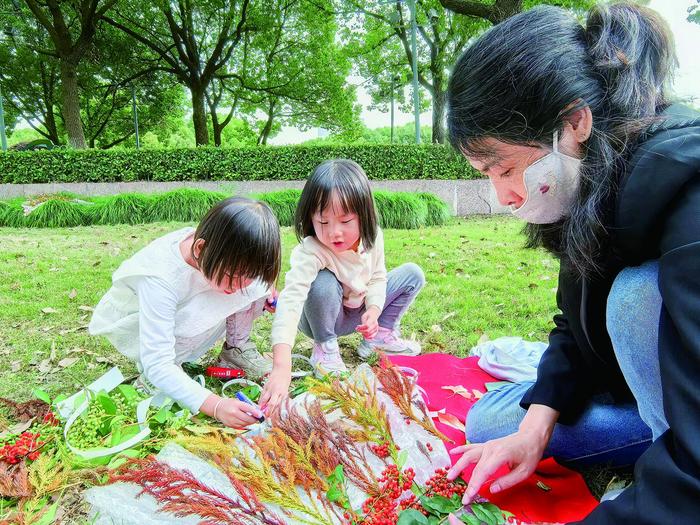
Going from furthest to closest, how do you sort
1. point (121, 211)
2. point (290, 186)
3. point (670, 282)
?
point (290, 186) → point (121, 211) → point (670, 282)

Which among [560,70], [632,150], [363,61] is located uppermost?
[363,61]

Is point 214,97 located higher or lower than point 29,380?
higher

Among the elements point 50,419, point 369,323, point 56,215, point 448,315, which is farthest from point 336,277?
point 56,215

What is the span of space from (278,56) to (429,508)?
21.1 m

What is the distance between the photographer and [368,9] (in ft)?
69.7

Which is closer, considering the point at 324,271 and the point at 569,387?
the point at 569,387

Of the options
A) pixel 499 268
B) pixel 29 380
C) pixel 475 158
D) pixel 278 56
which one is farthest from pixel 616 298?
pixel 278 56

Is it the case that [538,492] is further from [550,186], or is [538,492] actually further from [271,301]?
[271,301]

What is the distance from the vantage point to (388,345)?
2.97 meters

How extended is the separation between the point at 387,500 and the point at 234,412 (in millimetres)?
802

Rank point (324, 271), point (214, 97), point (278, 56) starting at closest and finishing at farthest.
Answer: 1. point (324, 271)
2. point (278, 56)
3. point (214, 97)

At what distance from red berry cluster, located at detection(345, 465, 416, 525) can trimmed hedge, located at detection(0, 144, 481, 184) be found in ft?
30.6

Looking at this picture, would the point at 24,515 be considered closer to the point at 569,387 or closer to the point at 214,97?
the point at 569,387

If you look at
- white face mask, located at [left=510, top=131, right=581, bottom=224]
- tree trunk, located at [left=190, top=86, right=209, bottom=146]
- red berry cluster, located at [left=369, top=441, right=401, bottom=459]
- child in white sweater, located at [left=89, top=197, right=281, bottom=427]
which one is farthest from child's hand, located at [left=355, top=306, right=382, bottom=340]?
tree trunk, located at [left=190, top=86, right=209, bottom=146]
